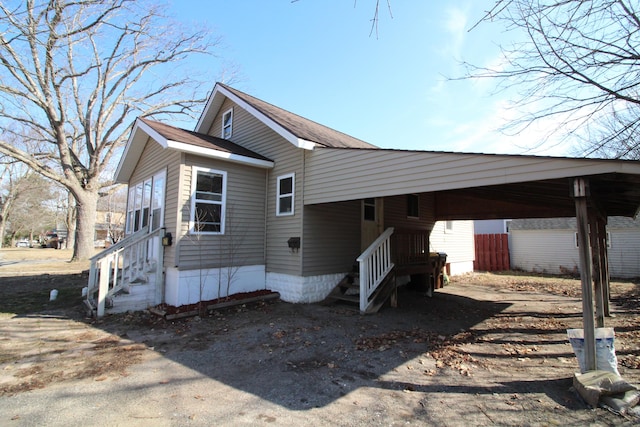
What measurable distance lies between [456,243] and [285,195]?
10.6m

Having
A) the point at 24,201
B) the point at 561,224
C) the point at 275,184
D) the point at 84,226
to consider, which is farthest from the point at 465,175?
the point at 24,201

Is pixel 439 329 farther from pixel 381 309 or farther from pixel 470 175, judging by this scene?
pixel 470 175

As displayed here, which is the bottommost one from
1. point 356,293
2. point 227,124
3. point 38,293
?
point 38,293

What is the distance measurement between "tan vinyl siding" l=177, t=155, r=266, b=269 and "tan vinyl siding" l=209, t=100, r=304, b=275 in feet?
0.97

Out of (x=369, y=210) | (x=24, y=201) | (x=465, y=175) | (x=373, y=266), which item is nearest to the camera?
(x=465, y=175)

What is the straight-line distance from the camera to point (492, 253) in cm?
1995

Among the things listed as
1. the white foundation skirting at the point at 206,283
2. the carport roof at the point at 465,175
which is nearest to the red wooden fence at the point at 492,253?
the carport roof at the point at 465,175

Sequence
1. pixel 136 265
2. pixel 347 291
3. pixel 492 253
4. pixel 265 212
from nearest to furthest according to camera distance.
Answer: pixel 136 265 → pixel 347 291 → pixel 265 212 → pixel 492 253

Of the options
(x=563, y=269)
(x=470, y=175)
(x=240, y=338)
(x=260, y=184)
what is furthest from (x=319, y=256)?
(x=563, y=269)

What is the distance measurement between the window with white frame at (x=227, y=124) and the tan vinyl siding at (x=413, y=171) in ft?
14.4

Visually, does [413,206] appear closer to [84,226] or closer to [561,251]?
[561,251]

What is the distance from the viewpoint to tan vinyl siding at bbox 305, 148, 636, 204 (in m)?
4.58

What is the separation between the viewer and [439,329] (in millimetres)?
6555

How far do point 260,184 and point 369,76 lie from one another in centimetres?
521
